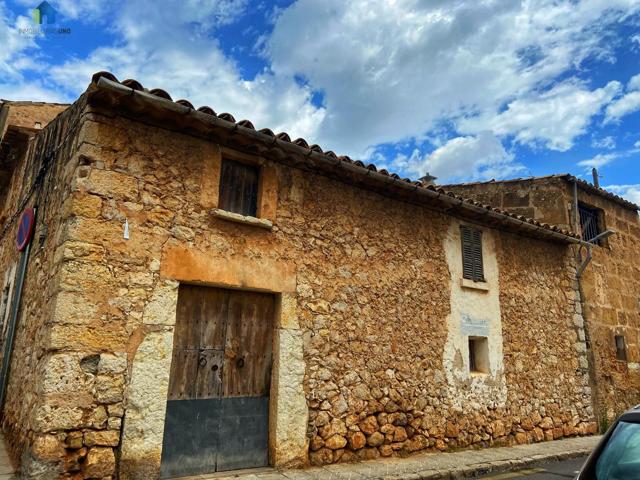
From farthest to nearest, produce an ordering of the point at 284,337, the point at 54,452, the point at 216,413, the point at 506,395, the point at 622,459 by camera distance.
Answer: the point at 506,395 → the point at 284,337 → the point at 216,413 → the point at 54,452 → the point at 622,459

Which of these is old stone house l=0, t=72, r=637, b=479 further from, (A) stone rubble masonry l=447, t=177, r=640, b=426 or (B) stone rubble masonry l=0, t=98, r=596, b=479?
(A) stone rubble masonry l=447, t=177, r=640, b=426

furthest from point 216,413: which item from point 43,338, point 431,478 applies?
point 431,478

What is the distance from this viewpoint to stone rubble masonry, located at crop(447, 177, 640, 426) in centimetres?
952

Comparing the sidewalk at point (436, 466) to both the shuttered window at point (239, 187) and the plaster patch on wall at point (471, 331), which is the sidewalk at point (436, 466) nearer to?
the plaster patch on wall at point (471, 331)

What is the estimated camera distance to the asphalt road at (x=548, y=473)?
5.84m

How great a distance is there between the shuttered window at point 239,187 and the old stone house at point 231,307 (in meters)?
0.02

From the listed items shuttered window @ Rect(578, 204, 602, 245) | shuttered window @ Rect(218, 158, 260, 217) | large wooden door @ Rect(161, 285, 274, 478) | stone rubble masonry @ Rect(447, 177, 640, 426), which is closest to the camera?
large wooden door @ Rect(161, 285, 274, 478)

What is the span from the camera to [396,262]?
6.83 m

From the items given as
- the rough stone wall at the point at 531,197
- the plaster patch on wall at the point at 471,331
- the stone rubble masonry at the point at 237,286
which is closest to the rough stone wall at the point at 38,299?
the stone rubble masonry at the point at 237,286

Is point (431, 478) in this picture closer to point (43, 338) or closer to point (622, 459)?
point (622, 459)

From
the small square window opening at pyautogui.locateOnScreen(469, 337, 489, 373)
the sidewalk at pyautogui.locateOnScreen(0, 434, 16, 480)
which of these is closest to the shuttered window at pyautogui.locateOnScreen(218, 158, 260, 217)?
the sidewalk at pyautogui.locateOnScreen(0, 434, 16, 480)

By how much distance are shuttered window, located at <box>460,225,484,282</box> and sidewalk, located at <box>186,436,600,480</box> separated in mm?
2801

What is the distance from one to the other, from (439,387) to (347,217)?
2.94m

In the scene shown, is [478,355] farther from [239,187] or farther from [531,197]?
[239,187]
